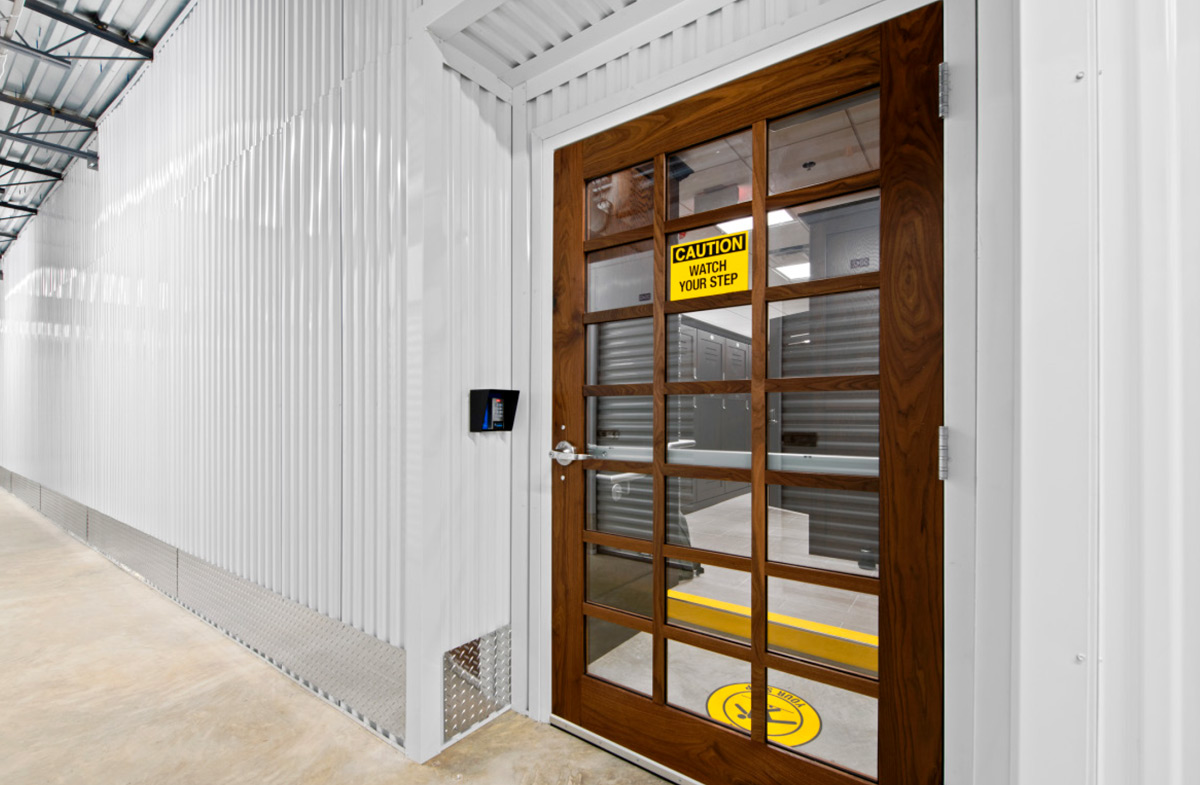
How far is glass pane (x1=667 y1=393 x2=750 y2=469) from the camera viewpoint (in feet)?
6.32

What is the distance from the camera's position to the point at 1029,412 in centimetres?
108

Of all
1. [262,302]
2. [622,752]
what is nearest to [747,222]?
[622,752]

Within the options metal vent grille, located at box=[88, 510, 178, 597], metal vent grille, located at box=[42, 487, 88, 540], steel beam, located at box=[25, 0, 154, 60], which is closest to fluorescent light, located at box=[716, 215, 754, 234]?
metal vent grille, located at box=[88, 510, 178, 597]

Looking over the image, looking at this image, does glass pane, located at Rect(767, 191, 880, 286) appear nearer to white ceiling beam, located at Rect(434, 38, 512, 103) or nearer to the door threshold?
white ceiling beam, located at Rect(434, 38, 512, 103)

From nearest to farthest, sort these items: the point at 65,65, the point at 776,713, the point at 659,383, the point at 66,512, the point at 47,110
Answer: the point at 776,713 → the point at 659,383 → the point at 65,65 → the point at 47,110 → the point at 66,512

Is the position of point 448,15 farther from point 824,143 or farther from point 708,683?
point 708,683

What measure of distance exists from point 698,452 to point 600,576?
28.7 inches

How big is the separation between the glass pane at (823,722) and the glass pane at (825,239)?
1359 millimetres

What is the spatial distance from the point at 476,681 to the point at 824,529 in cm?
167

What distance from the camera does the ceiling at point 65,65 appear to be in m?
4.20

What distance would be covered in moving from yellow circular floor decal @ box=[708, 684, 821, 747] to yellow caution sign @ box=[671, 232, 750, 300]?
4.71ft

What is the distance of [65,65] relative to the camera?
4.65 m

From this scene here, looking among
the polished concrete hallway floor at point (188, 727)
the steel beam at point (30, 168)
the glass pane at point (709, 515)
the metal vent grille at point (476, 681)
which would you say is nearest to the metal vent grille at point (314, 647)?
the polished concrete hallway floor at point (188, 727)

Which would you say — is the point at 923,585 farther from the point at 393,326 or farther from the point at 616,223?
the point at 393,326
